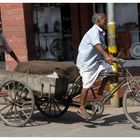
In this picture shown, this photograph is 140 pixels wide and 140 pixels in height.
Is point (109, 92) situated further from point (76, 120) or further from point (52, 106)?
point (52, 106)

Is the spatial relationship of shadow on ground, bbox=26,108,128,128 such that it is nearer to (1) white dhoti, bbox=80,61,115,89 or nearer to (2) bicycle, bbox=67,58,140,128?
(2) bicycle, bbox=67,58,140,128

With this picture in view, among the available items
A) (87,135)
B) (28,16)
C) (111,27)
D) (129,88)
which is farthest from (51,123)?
(28,16)

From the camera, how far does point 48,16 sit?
11.2m

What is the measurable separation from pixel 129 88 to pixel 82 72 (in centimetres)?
75

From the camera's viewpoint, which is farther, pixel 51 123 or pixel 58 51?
pixel 58 51

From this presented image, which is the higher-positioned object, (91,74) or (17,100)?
(91,74)

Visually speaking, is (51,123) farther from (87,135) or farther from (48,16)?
(48,16)

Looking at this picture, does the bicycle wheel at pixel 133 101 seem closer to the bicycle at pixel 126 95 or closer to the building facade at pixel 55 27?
the bicycle at pixel 126 95

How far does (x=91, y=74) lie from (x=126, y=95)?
61cm

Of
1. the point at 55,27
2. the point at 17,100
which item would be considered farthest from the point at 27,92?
the point at 55,27

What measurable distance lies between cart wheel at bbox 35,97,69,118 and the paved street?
11cm

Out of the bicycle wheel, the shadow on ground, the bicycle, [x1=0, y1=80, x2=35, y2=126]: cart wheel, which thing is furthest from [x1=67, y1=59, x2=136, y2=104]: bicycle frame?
[x1=0, y1=80, x2=35, y2=126]: cart wheel

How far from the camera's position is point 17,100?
7.37 meters

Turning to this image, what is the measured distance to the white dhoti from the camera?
7.07 m
